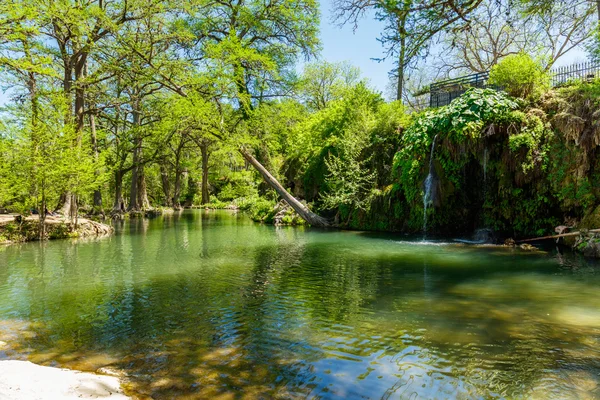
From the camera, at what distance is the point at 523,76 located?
15281 mm

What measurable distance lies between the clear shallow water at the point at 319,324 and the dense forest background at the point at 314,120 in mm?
4505

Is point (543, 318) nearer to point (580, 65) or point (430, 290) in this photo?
point (430, 290)

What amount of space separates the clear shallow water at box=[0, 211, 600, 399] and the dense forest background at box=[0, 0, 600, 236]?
450 cm

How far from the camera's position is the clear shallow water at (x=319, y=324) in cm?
410

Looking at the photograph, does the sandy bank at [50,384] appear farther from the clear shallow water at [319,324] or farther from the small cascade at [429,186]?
the small cascade at [429,186]

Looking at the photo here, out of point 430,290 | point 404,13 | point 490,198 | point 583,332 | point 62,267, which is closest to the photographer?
point 583,332

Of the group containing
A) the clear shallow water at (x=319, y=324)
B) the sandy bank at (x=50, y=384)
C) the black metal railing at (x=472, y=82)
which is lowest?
the clear shallow water at (x=319, y=324)

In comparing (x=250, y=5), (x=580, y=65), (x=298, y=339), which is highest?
(x=250, y=5)

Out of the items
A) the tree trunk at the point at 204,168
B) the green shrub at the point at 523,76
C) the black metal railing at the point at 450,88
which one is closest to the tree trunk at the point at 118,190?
the tree trunk at the point at 204,168

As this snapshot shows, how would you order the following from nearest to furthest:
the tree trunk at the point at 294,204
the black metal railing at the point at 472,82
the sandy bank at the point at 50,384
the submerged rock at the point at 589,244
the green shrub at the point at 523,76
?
1. the sandy bank at the point at 50,384
2. the submerged rock at the point at 589,244
3. the green shrub at the point at 523,76
4. the black metal railing at the point at 472,82
5. the tree trunk at the point at 294,204

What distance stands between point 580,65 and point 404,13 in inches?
537

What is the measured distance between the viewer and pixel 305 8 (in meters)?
24.6

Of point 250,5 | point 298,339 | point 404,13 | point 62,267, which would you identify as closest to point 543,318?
point 298,339

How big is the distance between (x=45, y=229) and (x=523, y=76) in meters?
20.2
